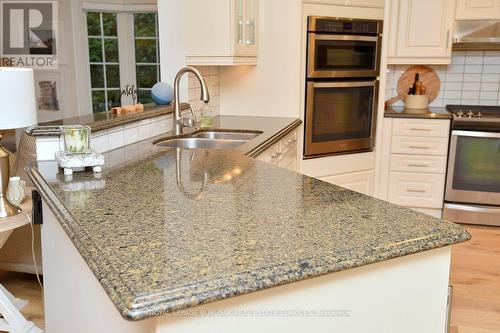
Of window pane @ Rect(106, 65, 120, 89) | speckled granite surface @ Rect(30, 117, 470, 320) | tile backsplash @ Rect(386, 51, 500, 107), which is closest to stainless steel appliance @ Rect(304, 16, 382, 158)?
tile backsplash @ Rect(386, 51, 500, 107)

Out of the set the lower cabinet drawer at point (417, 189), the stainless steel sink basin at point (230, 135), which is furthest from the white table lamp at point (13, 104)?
the lower cabinet drawer at point (417, 189)

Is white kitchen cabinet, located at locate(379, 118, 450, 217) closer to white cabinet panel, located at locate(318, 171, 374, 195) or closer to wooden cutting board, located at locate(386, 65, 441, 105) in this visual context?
white cabinet panel, located at locate(318, 171, 374, 195)

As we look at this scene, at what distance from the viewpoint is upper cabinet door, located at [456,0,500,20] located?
12.4 ft

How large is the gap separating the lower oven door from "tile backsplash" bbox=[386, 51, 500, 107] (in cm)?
97

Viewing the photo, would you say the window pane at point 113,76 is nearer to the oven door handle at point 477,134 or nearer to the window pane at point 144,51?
the window pane at point 144,51

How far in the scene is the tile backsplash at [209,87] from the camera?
10.2 feet

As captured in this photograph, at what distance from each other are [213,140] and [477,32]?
248 cm

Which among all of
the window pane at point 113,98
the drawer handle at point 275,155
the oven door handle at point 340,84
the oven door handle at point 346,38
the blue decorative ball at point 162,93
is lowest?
the drawer handle at point 275,155

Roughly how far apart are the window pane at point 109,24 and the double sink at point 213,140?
2.75 m

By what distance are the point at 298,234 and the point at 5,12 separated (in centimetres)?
478

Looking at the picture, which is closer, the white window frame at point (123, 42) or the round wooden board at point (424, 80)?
the round wooden board at point (424, 80)

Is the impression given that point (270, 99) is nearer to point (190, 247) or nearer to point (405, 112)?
point (405, 112)

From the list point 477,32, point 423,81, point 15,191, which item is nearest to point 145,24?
point 423,81

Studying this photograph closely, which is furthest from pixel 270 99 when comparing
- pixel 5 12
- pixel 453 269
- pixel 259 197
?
pixel 5 12
